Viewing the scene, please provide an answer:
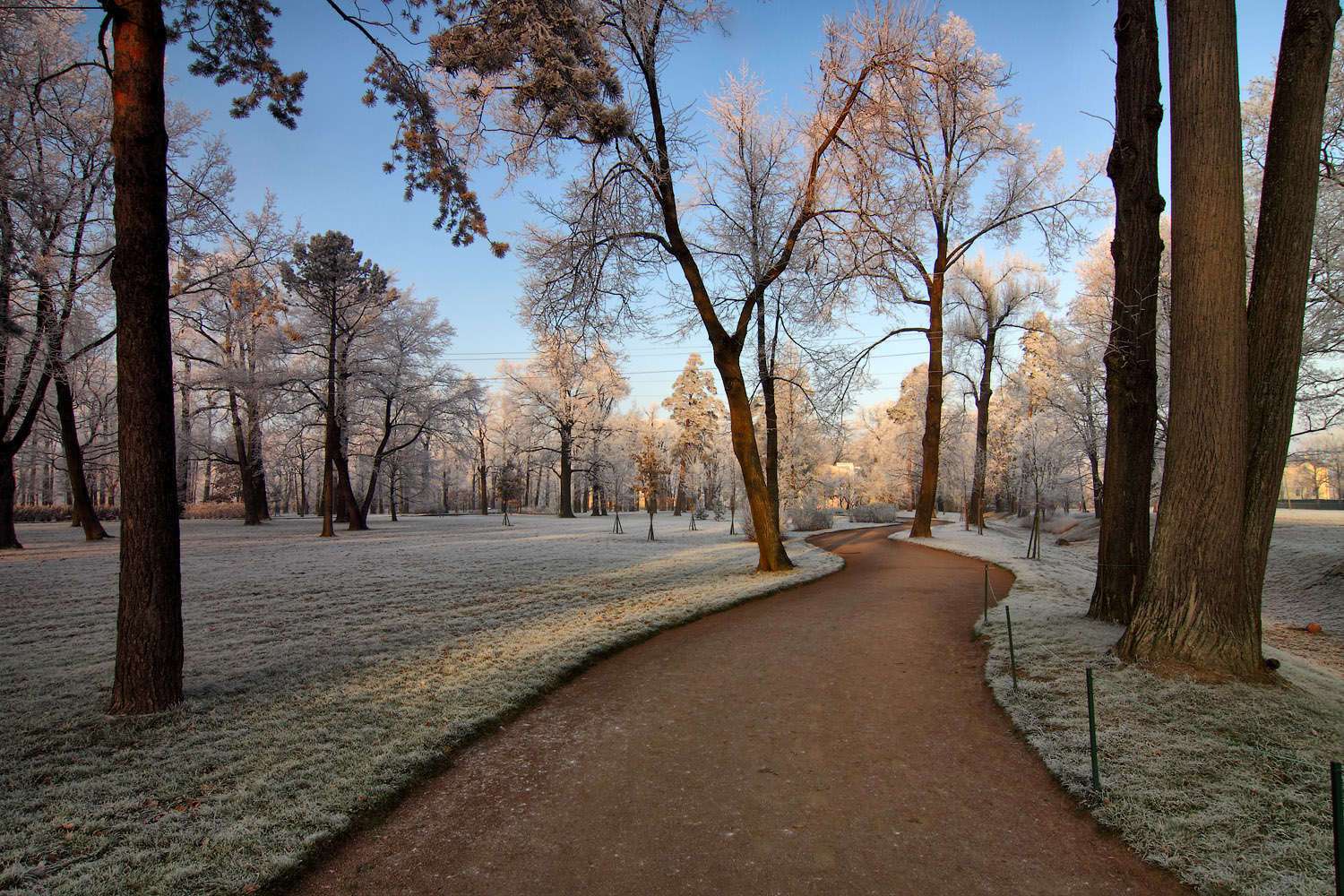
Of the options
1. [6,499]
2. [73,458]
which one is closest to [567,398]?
[73,458]

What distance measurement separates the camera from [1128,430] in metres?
7.03

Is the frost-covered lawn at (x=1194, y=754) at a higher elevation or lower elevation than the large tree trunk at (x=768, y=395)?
lower

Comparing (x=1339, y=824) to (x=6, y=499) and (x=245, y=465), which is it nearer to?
(x=6, y=499)

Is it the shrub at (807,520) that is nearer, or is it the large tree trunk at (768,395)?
the large tree trunk at (768,395)

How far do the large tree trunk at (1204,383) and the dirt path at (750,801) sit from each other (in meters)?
1.81

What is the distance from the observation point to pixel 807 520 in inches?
1210

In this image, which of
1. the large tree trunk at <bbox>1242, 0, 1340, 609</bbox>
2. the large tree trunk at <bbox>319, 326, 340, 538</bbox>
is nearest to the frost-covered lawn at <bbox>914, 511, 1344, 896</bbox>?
the large tree trunk at <bbox>1242, 0, 1340, 609</bbox>

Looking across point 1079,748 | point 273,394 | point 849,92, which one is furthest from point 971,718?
point 273,394

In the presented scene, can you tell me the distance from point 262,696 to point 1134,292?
9952mm

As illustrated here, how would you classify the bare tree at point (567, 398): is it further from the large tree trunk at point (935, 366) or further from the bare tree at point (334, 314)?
the large tree trunk at point (935, 366)

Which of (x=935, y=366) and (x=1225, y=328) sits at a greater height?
(x=935, y=366)

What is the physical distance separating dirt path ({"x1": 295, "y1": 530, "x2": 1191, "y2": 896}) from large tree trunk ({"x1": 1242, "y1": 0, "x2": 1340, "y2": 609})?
2.96m

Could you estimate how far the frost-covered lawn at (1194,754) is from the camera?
9.36 ft

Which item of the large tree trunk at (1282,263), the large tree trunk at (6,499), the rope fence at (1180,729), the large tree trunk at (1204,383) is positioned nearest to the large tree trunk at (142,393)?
the rope fence at (1180,729)
